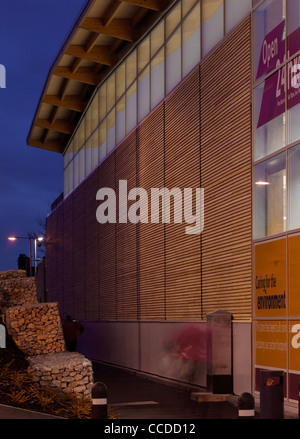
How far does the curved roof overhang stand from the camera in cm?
2847

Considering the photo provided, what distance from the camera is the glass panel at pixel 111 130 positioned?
33334mm

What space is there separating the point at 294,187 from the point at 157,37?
12.5 metres

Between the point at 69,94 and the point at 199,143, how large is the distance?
60.2ft

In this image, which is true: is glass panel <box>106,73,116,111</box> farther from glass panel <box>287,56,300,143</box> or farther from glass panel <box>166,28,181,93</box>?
glass panel <box>287,56,300,143</box>

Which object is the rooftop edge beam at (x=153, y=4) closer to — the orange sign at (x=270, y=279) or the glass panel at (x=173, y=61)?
the glass panel at (x=173, y=61)

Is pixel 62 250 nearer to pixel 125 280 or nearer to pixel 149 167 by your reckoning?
pixel 125 280

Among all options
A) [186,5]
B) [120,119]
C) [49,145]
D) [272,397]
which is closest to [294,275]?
[272,397]

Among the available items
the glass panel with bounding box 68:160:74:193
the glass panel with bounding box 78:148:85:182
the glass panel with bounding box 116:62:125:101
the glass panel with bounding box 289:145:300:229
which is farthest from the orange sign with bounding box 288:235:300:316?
the glass panel with bounding box 68:160:74:193

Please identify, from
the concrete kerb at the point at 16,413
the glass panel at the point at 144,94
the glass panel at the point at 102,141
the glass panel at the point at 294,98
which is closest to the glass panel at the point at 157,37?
the glass panel at the point at 144,94

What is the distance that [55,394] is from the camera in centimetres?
1376

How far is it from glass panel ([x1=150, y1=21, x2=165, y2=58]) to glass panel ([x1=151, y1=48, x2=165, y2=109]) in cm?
29
